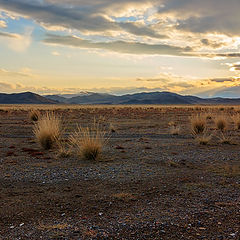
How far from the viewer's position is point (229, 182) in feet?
23.5

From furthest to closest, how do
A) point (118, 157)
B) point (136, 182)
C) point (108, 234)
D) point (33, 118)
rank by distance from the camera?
point (33, 118), point (118, 157), point (136, 182), point (108, 234)

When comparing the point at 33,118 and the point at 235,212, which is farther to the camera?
the point at 33,118

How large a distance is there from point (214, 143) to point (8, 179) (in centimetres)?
947

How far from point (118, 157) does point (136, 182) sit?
10.2 ft

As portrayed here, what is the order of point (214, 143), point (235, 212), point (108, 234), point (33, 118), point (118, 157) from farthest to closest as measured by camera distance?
point (33, 118) < point (214, 143) < point (118, 157) < point (235, 212) < point (108, 234)

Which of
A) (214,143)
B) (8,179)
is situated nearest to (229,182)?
(8,179)


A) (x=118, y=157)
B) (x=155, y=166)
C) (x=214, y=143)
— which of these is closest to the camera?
(x=155, y=166)

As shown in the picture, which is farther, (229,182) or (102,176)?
(102,176)

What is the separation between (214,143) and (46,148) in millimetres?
7615

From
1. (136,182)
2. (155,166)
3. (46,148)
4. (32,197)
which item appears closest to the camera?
(32,197)

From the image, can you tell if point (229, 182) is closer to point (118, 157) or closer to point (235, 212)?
point (235, 212)

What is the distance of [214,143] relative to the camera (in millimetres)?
13500

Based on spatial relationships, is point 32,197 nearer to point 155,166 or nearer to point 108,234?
point 108,234

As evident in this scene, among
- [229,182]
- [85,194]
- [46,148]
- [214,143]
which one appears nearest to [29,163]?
[46,148]
